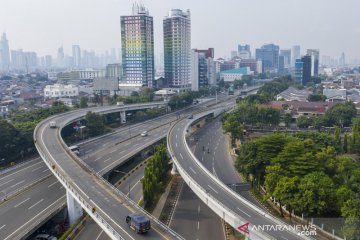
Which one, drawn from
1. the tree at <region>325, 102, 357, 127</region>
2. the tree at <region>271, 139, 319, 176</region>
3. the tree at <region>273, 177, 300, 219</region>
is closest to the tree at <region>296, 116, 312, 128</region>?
the tree at <region>325, 102, 357, 127</region>

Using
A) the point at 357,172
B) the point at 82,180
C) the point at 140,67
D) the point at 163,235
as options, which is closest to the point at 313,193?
the point at 357,172

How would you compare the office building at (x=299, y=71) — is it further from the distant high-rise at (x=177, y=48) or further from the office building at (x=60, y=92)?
the office building at (x=60, y=92)

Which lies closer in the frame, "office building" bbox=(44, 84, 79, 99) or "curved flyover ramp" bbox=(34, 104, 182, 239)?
"curved flyover ramp" bbox=(34, 104, 182, 239)

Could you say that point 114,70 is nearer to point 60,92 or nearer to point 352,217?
point 60,92

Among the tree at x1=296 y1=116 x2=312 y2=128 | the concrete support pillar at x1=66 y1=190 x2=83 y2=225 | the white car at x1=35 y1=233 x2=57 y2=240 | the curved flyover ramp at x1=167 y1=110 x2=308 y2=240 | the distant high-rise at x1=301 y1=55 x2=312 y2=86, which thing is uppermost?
the distant high-rise at x1=301 y1=55 x2=312 y2=86

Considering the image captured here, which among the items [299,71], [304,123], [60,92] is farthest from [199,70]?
[304,123]

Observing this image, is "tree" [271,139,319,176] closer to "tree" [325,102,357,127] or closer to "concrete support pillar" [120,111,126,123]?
"tree" [325,102,357,127]

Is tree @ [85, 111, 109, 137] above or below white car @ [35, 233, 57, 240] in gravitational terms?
above

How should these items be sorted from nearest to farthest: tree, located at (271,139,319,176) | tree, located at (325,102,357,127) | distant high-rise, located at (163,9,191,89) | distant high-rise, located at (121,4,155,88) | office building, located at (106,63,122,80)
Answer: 1. tree, located at (271,139,319,176)
2. tree, located at (325,102,357,127)
3. distant high-rise, located at (121,4,155,88)
4. distant high-rise, located at (163,9,191,89)
5. office building, located at (106,63,122,80)
